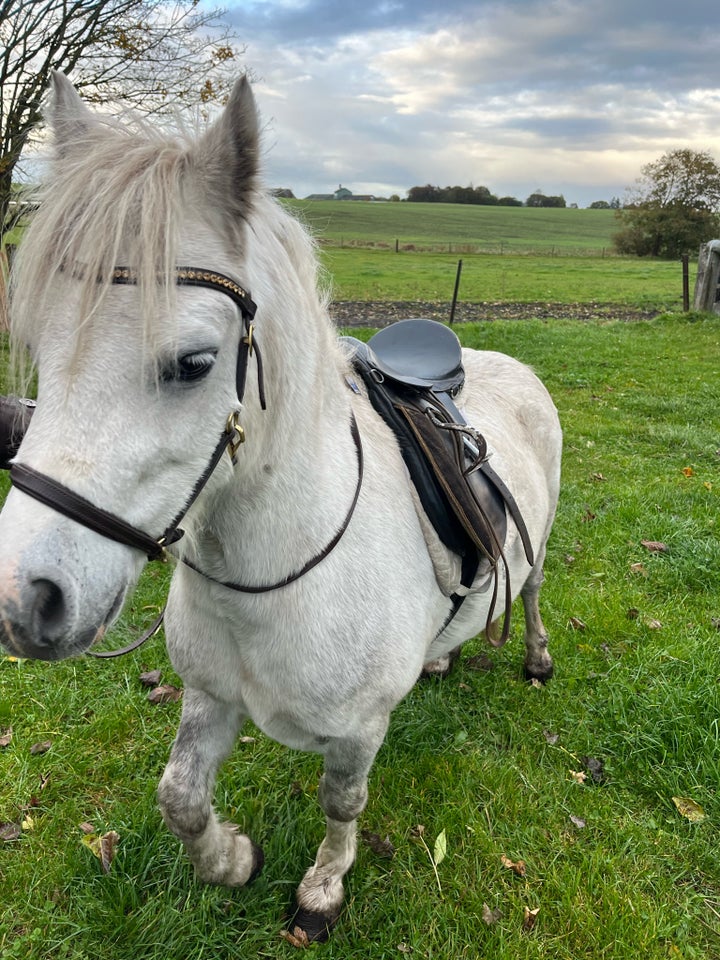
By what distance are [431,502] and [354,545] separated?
1.44ft

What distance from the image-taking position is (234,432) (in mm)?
1491

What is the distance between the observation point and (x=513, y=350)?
12.5 metres

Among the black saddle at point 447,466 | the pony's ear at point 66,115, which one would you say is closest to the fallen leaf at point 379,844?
the black saddle at point 447,466

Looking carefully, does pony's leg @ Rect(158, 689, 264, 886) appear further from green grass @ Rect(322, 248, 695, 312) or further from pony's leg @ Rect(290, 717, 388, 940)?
green grass @ Rect(322, 248, 695, 312)

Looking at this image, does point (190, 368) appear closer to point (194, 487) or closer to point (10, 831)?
point (194, 487)

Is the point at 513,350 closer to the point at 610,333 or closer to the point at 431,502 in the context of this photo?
the point at 610,333

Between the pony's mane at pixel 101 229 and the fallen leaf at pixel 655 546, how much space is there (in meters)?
4.79

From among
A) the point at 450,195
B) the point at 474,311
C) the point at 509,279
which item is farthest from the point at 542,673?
the point at 450,195

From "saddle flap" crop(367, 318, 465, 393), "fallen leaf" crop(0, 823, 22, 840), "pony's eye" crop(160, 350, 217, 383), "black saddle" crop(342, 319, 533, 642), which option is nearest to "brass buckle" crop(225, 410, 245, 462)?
"pony's eye" crop(160, 350, 217, 383)

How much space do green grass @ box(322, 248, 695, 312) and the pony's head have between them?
15.1m

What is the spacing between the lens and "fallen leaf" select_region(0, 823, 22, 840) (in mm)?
2727

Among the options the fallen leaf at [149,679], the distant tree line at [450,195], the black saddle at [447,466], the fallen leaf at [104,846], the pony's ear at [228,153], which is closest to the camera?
the pony's ear at [228,153]

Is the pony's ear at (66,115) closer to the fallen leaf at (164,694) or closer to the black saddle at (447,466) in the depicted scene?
the black saddle at (447,466)

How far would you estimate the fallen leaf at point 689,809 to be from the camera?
2.94 metres
